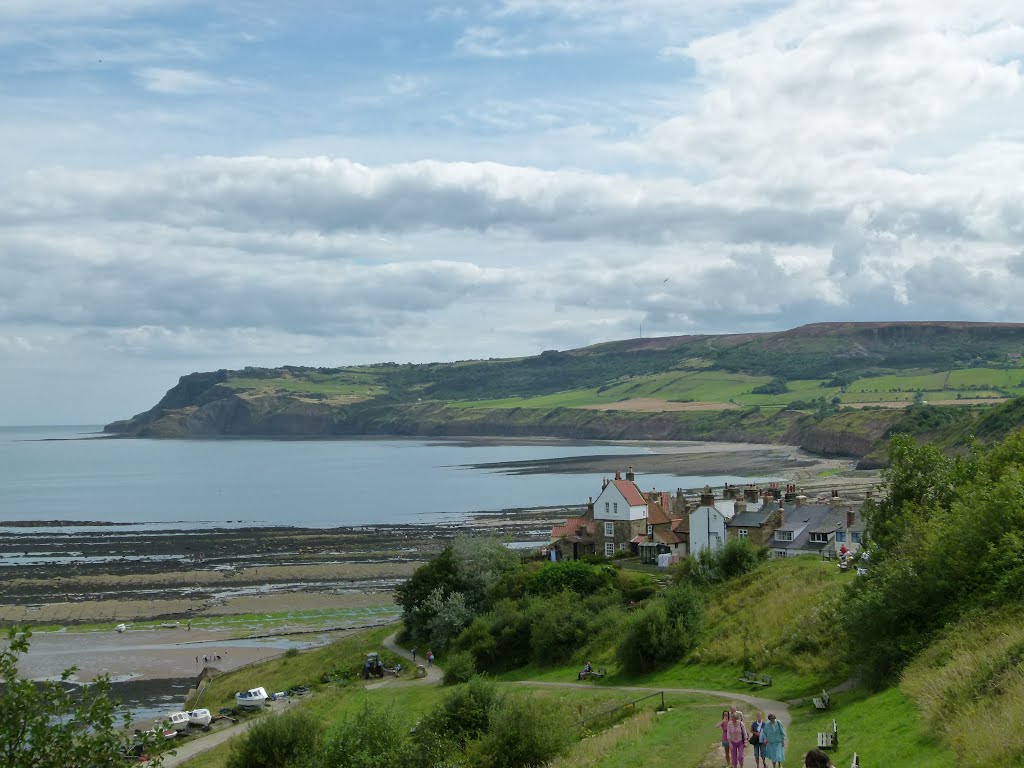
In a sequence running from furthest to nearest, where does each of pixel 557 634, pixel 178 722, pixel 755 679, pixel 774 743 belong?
pixel 557 634 < pixel 178 722 < pixel 755 679 < pixel 774 743

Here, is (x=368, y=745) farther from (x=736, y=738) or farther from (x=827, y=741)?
(x=827, y=741)

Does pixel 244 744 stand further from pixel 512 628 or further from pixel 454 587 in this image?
pixel 454 587

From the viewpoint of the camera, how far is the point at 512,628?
162 ft

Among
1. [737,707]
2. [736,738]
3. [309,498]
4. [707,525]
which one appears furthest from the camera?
[309,498]

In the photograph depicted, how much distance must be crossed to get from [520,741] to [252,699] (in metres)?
25.0

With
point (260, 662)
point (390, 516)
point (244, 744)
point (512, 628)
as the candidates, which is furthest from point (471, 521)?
point (244, 744)

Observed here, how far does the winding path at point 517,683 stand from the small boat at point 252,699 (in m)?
0.79

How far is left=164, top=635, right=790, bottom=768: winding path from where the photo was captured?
2725cm

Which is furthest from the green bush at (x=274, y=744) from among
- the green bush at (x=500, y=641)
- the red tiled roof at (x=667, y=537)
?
the red tiled roof at (x=667, y=537)

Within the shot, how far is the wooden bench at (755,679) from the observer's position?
3397 cm

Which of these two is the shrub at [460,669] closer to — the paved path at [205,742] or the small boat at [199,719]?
the paved path at [205,742]

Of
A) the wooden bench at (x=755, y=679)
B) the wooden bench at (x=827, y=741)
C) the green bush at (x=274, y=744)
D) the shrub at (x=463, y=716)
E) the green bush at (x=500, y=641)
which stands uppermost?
the wooden bench at (x=827, y=741)

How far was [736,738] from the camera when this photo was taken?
21.5 m

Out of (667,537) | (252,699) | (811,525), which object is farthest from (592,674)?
(811,525)
